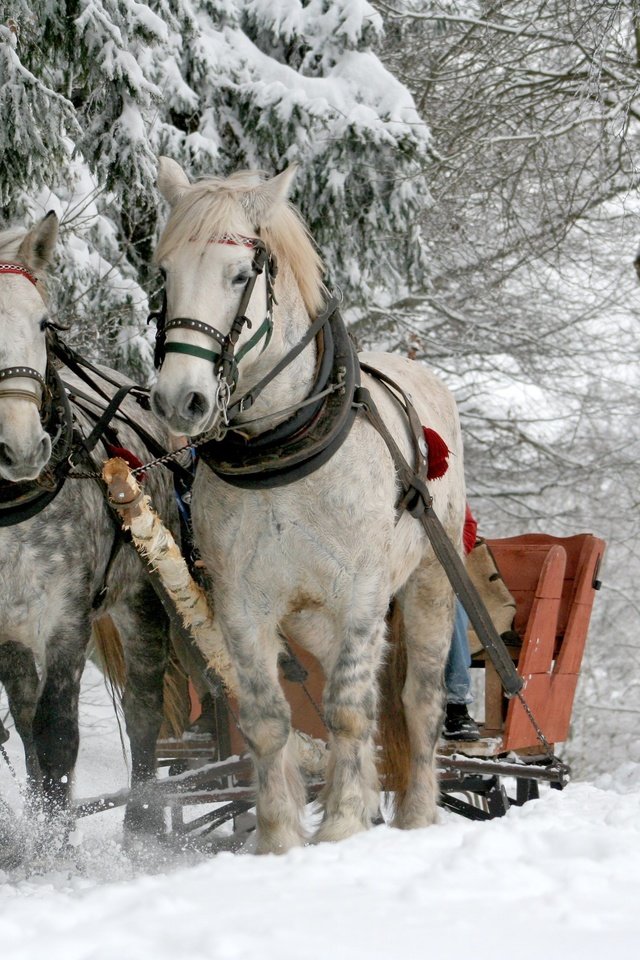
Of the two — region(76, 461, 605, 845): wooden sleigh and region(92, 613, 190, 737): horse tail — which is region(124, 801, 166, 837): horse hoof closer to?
region(76, 461, 605, 845): wooden sleigh

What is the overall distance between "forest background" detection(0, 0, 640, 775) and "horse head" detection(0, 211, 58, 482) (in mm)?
1988

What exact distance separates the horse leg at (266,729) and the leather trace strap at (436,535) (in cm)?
69

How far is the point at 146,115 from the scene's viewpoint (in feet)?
23.5

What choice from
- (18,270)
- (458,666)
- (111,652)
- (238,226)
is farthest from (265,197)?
(111,652)

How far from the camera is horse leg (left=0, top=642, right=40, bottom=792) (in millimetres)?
4383

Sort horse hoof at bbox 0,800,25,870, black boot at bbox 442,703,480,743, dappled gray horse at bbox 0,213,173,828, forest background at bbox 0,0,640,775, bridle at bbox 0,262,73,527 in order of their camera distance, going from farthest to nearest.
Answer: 1. forest background at bbox 0,0,640,775
2. black boot at bbox 442,703,480,743
3. horse hoof at bbox 0,800,25,870
4. bridle at bbox 0,262,73,527
5. dappled gray horse at bbox 0,213,173,828

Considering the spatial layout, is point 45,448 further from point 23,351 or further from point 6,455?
point 23,351

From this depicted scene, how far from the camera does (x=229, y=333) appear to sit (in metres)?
3.29

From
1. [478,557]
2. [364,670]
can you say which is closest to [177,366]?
[364,670]

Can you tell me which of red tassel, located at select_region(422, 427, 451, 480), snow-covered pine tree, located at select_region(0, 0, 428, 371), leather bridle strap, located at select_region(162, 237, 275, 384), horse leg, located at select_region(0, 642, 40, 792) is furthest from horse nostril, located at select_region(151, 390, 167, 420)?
snow-covered pine tree, located at select_region(0, 0, 428, 371)

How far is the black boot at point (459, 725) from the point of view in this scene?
16.2ft

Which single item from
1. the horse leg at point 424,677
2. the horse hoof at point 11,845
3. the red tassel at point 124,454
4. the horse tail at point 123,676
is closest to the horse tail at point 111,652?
the horse tail at point 123,676

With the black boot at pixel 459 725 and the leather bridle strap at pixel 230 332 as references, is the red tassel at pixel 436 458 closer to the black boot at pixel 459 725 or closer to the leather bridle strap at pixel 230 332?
the leather bridle strap at pixel 230 332

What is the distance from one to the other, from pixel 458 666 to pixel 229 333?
2.32 meters
